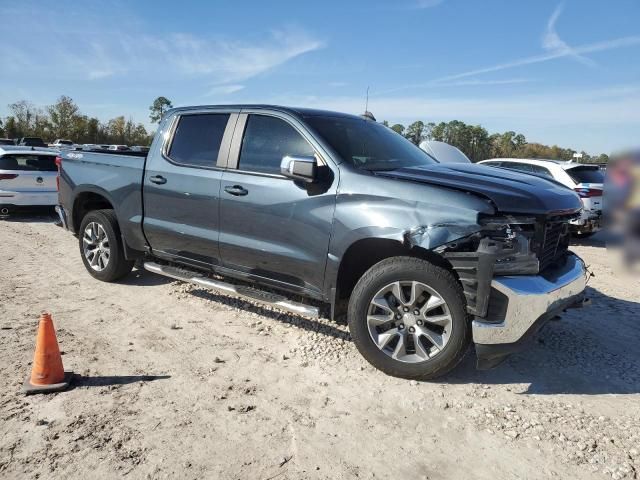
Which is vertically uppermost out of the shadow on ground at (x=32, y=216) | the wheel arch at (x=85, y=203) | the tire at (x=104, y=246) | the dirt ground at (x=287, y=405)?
the wheel arch at (x=85, y=203)

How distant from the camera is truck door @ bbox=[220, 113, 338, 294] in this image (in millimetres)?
3896

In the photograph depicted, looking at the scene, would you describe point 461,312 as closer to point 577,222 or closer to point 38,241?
point 577,222

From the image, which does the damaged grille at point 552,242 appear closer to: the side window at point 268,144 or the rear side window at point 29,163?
the side window at point 268,144

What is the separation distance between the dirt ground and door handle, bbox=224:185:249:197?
1232mm

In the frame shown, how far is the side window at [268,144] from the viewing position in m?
4.17

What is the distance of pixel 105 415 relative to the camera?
3.05 m

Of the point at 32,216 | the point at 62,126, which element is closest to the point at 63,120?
the point at 62,126

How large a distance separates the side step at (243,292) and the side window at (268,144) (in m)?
1.05

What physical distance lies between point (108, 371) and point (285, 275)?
59.6 inches

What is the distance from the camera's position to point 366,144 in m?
4.45

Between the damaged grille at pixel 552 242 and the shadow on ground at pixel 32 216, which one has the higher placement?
the damaged grille at pixel 552 242

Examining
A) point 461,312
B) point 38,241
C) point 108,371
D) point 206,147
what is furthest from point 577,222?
point 38,241

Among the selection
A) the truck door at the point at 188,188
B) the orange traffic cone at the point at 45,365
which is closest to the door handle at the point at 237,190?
the truck door at the point at 188,188

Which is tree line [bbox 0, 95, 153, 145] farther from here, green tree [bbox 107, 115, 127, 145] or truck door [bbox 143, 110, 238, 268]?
truck door [bbox 143, 110, 238, 268]
